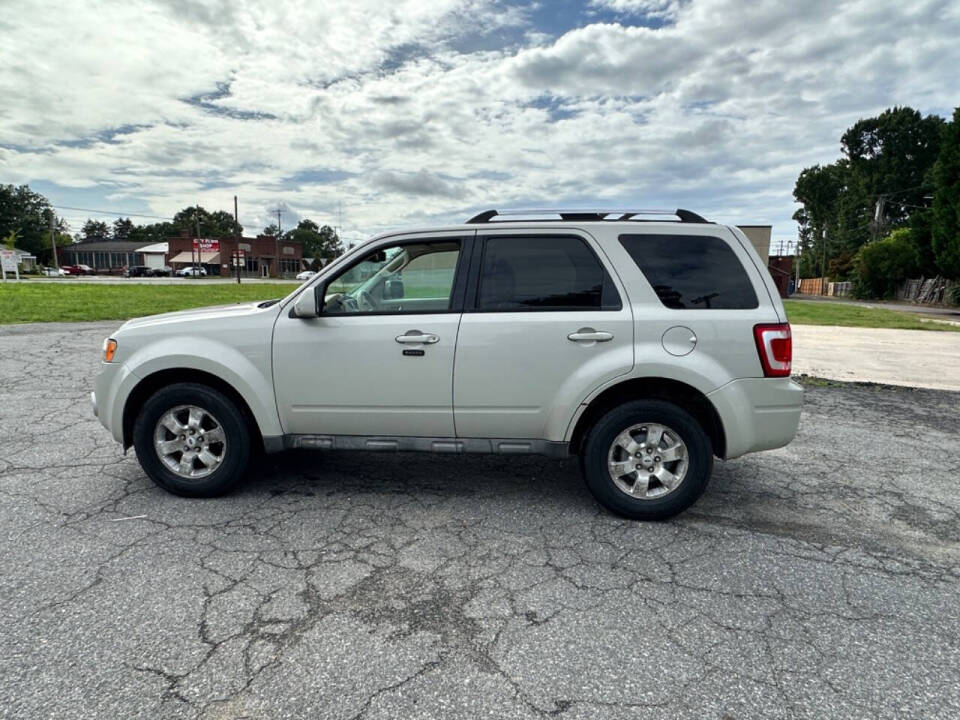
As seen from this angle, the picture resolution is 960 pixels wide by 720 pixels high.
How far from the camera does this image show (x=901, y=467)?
488 cm

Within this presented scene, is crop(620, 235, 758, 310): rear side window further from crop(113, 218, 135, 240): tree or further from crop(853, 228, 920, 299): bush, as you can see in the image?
crop(113, 218, 135, 240): tree

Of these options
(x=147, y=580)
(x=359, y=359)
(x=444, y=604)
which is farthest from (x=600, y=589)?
(x=147, y=580)

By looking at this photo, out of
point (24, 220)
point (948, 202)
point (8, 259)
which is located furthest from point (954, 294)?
point (24, 220)

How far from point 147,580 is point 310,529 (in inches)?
34.8

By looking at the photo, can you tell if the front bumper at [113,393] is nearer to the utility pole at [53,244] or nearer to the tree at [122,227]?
the utility pole at [53,244]

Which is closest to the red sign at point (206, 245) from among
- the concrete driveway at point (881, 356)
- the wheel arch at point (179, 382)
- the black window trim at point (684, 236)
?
the concrete driveway at point (881, 356)

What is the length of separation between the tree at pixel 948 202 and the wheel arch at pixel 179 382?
102 feet

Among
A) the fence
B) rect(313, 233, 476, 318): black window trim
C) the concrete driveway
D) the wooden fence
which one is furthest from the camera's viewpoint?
the wooden fence

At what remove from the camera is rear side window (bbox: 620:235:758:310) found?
3643 mm

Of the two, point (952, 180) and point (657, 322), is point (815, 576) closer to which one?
point (657, 322)

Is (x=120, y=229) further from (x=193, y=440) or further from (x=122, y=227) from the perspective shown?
(x=193, y=440)

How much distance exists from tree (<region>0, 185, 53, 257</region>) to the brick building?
67.5ft

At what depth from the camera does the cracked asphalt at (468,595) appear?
2.20 m

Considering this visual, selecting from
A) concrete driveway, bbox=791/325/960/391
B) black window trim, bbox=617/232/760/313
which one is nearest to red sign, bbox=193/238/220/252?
concrete driveway, bbox=791/325/960/391
